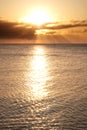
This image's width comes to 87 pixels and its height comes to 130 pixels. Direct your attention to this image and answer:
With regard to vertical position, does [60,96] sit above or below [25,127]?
above

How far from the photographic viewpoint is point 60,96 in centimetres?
2944

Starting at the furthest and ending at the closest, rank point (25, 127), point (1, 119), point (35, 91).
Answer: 1. point (35, 91)
2. point (1, 119)
3. point (25, 127)

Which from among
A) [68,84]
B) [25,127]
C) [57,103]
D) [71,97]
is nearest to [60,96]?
[71,97]

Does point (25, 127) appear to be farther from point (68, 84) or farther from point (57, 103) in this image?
point (68, 84)

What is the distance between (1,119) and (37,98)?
7.65m

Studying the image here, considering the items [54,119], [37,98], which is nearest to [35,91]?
[37,98]

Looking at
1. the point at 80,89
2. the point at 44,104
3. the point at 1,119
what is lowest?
the point at 1,119

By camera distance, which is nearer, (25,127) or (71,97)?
(25,127)

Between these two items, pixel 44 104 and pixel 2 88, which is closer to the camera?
pixel 44 104

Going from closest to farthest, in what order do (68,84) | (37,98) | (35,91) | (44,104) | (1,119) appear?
(1,119), (44,104), (37,98), (35,91), (68,84)

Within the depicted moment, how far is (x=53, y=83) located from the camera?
37719 mm

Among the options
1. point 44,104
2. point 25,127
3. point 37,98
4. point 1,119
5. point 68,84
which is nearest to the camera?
point 25,127

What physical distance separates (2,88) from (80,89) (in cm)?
913

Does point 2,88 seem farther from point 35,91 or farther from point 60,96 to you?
point 60,96
